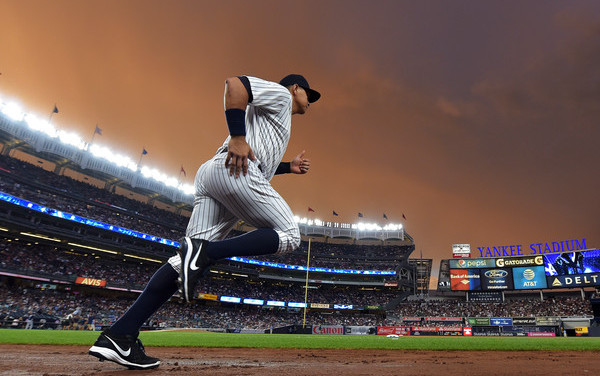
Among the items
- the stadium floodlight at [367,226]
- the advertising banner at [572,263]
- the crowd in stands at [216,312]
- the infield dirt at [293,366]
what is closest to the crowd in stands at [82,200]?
the crowd in stands at [216,312]

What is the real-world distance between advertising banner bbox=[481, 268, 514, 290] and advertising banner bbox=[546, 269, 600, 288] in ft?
14.1

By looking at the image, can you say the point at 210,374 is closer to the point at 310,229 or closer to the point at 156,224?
the point at 156,224

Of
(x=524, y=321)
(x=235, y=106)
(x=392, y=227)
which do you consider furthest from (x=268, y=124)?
(x=392, y=227)

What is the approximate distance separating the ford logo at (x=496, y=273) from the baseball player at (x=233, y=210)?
48416mm

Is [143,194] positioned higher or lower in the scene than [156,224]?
higher

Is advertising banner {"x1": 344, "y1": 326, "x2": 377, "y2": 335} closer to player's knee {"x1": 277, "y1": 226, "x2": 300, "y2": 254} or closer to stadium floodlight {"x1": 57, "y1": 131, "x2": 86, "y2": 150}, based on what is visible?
stadium floodlight {"x1": 57, "y1": 131, "x2": 86, "y2": 150}

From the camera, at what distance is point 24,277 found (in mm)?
26984

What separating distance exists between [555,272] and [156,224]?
167 feet

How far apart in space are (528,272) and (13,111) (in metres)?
61.3

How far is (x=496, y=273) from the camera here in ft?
139

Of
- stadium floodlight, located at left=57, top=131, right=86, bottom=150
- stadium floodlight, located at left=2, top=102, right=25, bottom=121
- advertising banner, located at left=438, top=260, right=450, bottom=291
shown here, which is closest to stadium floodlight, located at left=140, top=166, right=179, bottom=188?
stadium floodlight, located at left=57, top=131, right=86, bottom=150

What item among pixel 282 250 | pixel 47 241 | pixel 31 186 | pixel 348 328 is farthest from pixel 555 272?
pixel 31 186

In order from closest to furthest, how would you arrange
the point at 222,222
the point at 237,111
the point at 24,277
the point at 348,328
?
the point at 237,111, the point at 222,222, the point at 24,277, the point at 348,328

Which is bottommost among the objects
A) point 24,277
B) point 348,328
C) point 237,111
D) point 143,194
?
point 348,328
